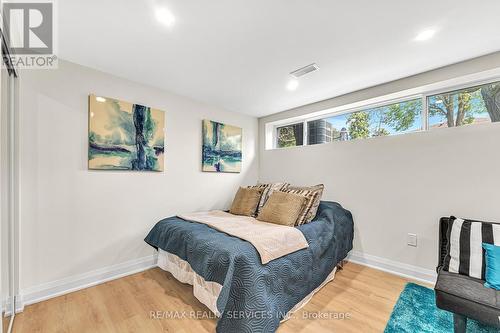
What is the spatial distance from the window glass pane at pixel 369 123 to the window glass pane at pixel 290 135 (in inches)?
6.2

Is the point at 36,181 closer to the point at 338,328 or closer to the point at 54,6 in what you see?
the point at 54,6

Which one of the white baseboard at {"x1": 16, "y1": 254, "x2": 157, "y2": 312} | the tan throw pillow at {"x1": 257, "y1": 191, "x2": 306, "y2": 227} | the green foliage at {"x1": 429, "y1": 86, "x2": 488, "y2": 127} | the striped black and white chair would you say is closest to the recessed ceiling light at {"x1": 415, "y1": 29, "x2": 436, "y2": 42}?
the green foliage at {"x1": 429, "y1": 86, "x2": 488, "y2": 127}

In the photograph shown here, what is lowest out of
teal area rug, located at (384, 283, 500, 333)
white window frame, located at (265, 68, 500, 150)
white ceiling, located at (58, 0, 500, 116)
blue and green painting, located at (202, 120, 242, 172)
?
teal area rug, located at (384, 283, 500, 333)

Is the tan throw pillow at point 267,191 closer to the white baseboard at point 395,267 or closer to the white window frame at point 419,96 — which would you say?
the white window frame at point 419,96

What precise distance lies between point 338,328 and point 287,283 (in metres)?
0.49

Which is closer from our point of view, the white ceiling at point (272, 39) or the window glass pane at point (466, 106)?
the white ceiling at point (272, 39)

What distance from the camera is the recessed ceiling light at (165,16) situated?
1534 mm

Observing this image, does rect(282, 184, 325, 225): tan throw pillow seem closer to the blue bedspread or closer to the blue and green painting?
the blue bedspread

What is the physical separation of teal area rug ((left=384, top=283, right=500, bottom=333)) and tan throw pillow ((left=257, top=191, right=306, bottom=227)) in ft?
3.65

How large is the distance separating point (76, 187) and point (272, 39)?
Result: 7.64ft

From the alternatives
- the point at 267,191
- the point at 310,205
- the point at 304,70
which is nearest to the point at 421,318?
the point at 310,205

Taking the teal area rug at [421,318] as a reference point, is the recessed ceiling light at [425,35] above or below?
above

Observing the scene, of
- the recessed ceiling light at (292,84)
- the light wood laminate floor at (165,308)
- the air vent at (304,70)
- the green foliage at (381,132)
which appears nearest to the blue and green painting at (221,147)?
the recessed ceiling light at (292,84)

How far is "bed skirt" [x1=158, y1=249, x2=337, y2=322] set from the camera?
5.85 feet
